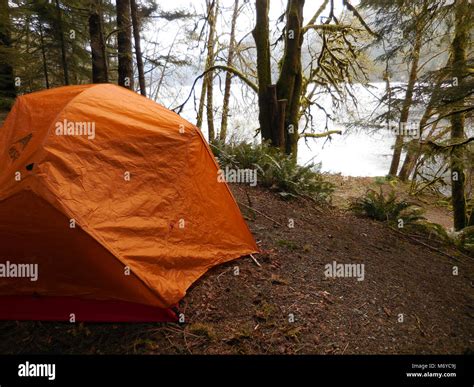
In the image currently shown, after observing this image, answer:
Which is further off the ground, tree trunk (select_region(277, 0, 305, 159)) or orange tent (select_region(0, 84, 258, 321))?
tree trunk (select_region(277, 0, 305, 159))

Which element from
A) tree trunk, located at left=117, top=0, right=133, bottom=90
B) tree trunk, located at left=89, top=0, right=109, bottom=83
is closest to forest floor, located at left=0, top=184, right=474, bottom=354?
tree trunk, located at left=117, top=0, right=133, bottom=90

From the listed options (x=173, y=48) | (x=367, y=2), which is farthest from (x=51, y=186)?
(x=173, y=48)

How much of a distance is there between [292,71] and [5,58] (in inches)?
317

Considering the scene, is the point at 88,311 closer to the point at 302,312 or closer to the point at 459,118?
the point at 302,312

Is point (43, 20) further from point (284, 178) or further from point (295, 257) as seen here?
point (295, 257)

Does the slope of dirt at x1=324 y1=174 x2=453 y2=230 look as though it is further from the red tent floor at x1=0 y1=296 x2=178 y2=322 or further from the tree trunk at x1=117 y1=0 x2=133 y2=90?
the red tent floor at x1=0 y1=296 x2=178 y2=322

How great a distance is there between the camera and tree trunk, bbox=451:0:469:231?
16.9 feet

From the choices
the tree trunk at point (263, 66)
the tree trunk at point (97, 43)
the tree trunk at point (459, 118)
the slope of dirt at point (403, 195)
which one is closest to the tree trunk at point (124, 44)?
the tree trunk at point (97, 43)

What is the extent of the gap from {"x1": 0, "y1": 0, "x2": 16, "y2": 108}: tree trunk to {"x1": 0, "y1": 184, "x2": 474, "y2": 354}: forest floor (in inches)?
332

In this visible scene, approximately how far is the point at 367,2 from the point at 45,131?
6.09 metres

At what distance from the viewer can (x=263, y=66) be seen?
339 inches

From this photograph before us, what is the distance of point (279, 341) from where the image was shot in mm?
2875

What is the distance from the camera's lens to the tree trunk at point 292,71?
27.7 ft

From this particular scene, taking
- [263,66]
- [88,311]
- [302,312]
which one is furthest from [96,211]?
[263,66]
